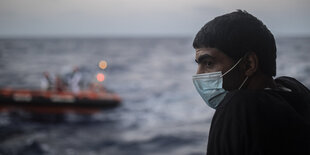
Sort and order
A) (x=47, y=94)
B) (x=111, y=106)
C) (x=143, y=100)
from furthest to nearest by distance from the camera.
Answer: (x=143, y=100), (x=111, y=106), (x=47, y=94)

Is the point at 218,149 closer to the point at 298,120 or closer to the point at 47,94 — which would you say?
the point at 298,120

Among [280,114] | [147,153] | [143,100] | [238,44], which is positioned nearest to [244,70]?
[238,44]

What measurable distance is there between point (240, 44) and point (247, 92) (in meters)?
0.14

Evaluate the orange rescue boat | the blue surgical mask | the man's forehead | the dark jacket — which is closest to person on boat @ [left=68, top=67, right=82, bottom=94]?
the orange rescue boat

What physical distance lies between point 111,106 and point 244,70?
656 cm

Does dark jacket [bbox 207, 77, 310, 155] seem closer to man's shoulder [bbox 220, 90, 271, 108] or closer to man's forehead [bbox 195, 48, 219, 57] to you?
man's shoulder [bbox 220, 90, 271, 108]

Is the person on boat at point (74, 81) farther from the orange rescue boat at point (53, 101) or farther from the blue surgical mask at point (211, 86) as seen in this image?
the blue surgical mask at point (211, 86)

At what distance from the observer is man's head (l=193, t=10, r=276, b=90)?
0.77 m

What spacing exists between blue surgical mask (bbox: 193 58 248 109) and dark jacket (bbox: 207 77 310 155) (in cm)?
16

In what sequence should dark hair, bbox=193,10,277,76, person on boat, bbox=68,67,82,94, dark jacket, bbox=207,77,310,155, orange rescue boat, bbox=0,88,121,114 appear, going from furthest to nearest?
person on boat, bbox=68,67,82,94
orange rescue boat, bbox=0,88,121,114
dark hair, bbox=193,10,277,76
dark jacket, bbox=207,77,310,155

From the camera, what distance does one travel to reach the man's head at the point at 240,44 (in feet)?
2.52

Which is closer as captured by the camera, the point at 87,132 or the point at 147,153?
the point at 147,153

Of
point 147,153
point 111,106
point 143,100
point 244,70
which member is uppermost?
point 143,100

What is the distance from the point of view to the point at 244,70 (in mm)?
807
